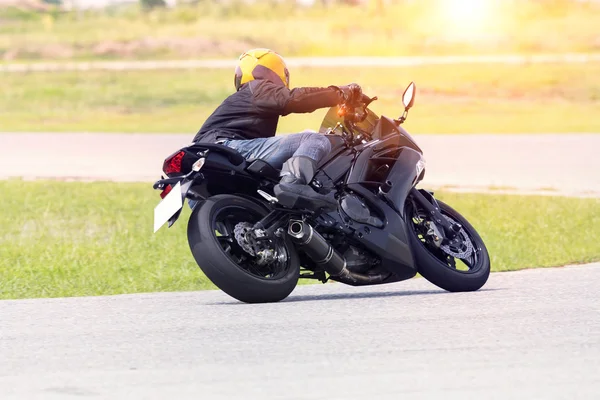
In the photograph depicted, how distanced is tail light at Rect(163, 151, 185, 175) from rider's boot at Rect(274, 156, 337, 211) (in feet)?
1.95

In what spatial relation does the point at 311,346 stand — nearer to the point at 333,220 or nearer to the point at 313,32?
the point at 333,220

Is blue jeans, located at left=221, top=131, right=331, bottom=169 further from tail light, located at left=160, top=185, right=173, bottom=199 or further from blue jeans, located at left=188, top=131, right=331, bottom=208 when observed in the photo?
tail light, located at left=160, top=185, right=173, bottom=199

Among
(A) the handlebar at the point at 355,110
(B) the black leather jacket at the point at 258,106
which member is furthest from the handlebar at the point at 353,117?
Answer: (B) the black leather jacket at the point at 258,106

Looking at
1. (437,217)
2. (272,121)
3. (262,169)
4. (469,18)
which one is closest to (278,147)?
(262,169)

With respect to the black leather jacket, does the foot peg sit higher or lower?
lower

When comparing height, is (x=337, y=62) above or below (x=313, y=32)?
above

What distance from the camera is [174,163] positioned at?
7914mm

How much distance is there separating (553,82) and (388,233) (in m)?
30.6

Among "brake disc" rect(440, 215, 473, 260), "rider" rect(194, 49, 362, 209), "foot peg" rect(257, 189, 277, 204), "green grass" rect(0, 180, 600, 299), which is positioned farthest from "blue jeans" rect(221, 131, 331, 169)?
"green grass" rect(0, 180, 600, 299)

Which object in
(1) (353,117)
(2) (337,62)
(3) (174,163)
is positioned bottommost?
(2) (337,62)

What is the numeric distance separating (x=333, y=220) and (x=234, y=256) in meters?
0.69

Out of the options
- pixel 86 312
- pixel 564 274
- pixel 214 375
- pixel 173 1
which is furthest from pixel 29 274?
pixel 173 1

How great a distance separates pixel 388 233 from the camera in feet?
27.6

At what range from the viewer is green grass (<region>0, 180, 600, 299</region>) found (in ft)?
33.7
